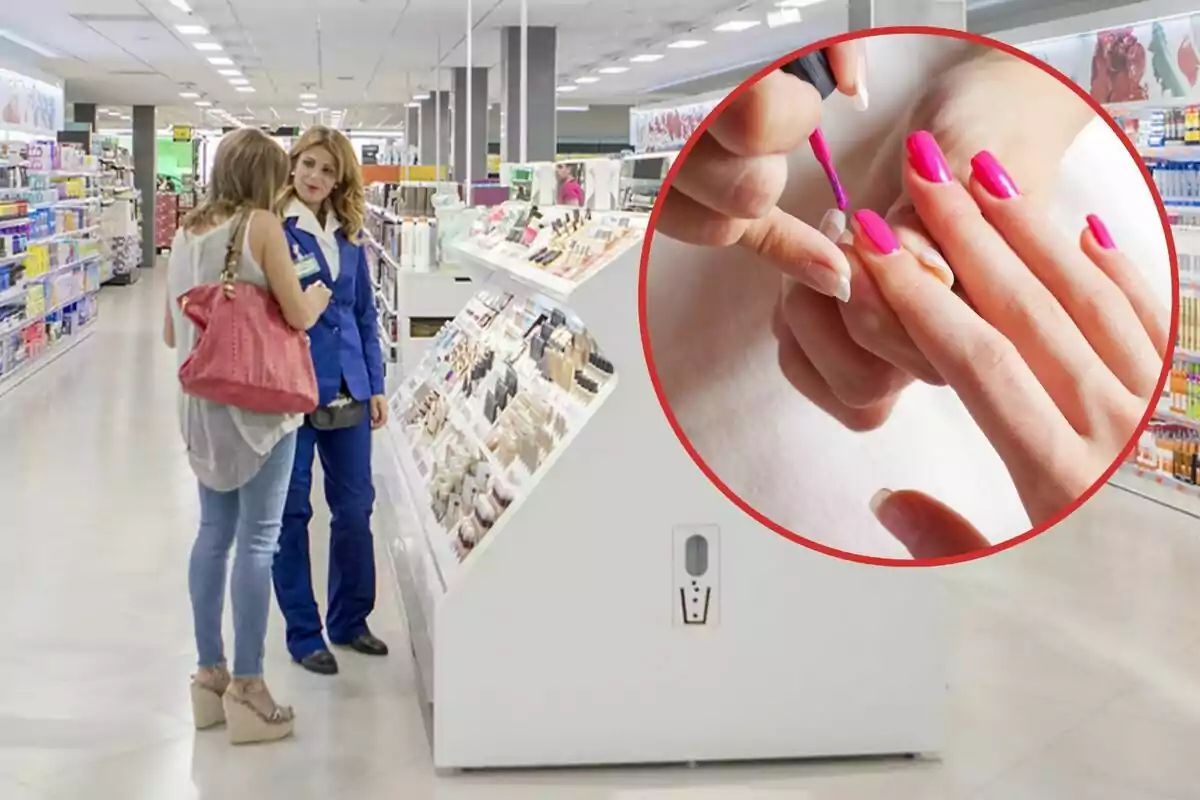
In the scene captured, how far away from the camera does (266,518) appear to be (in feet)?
12.0

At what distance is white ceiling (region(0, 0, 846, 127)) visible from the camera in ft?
37.4

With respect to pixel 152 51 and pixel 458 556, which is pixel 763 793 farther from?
pixel 152 51

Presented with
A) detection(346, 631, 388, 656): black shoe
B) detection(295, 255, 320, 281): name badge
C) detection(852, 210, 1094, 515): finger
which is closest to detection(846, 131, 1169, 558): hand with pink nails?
detection(852, 210, 1094, 515): finger

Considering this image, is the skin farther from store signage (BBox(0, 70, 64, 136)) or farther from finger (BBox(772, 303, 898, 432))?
store signage (BBox(0, 70, 64, 136))

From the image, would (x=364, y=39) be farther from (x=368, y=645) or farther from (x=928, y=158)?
(x=928, y=158)

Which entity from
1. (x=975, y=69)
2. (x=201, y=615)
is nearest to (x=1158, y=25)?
(x=201, y=615)

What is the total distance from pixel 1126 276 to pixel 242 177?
3342 millimetres

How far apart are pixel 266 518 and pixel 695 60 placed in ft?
44.0

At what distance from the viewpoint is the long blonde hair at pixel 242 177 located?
12.0 ft

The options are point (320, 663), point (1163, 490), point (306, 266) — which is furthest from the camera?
point (1163, 490)

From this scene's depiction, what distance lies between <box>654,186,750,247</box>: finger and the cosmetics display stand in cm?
280

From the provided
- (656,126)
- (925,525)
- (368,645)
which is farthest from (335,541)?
(656,126)

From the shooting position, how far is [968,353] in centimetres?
57

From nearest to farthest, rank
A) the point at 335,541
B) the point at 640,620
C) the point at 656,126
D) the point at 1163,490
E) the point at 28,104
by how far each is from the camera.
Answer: the point at 640,620 < the point at 335,541 < the point at 1163,490 < the point at 28,104 < the point at 656,126
